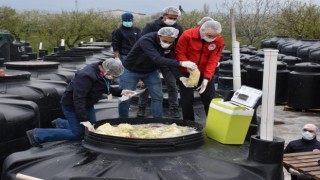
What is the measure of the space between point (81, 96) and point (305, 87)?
9335 mm

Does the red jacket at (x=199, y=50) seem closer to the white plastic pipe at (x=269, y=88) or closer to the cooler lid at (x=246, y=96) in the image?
the cooler lid at (x=246, y=96)

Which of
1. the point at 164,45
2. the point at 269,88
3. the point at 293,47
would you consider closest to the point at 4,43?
the point at 164,45

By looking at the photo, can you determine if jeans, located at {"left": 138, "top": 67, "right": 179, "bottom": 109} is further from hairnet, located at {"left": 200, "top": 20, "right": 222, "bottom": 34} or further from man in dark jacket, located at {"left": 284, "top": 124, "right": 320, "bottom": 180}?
man in dark jacket, located at {"left": 284, "top": 124, "right": 320, "bottom": 180}

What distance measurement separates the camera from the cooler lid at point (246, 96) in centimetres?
539

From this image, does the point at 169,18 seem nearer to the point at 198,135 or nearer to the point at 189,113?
the point at 189,113

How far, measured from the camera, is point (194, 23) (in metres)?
36.7

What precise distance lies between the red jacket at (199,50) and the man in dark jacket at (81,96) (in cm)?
100

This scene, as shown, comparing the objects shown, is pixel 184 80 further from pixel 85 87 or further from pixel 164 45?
pixel 85 87

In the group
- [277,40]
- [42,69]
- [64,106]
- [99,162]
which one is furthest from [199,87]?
[277,40]

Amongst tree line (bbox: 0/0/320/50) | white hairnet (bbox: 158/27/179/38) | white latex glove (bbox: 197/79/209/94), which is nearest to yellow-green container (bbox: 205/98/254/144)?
white latex glove (bbox: 197/79/209/94)

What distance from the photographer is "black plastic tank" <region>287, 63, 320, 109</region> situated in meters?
13.6

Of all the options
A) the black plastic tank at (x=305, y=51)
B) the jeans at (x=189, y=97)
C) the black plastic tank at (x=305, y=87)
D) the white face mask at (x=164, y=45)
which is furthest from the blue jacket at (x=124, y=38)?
the black plastic tank at (x=305, y=51)

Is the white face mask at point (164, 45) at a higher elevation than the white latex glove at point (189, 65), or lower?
higher

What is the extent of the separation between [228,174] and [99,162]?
119 cm
